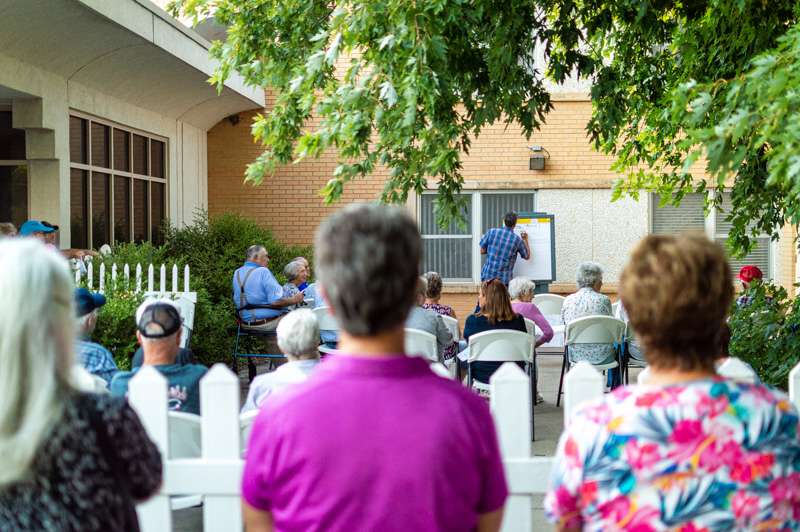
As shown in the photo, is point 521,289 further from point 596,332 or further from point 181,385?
point 181,385

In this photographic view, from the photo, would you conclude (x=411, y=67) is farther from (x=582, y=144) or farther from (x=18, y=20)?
(x=582, y=144)

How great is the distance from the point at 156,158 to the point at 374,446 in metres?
12.8

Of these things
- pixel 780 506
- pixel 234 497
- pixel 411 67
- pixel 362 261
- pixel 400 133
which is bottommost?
pixel 234 497

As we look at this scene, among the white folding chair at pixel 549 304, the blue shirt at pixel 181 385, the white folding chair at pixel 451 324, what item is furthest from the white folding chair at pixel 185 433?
the white folding chair at pixel 549 304

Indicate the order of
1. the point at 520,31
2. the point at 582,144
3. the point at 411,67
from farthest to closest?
the point at 582,144 < the point at 520,31 < the point at 411,67

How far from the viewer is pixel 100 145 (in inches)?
470

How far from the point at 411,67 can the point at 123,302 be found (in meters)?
3.31

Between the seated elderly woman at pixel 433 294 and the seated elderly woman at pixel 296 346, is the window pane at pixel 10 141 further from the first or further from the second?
the seated elderly woman at pixel 296 346

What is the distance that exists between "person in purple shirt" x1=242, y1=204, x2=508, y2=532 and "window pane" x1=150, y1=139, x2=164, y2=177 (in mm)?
12497

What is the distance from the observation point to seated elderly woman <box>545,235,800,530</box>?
1.78m

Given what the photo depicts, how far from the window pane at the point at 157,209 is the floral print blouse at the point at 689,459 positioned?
41.3 ft

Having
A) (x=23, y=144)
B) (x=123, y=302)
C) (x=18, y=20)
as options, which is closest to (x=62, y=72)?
(x=23, y=144)

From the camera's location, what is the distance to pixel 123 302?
7.36 meters

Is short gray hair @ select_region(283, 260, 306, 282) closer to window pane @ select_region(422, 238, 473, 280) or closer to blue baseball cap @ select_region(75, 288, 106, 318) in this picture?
blue baseball cap @ select_region(75, 288, 106, 318)
